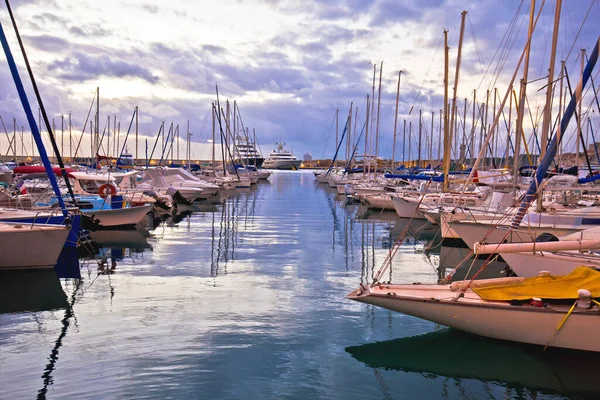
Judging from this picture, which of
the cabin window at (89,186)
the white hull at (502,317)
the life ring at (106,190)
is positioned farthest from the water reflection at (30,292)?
the cabin window at (89,186)

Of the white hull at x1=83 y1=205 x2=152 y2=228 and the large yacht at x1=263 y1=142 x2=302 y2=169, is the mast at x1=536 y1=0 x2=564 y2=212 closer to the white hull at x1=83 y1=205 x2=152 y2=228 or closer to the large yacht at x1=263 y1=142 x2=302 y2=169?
the white hull at x1=83 y1=205 x2=152 y2=228

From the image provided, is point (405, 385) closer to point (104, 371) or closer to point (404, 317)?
point (404, 317)

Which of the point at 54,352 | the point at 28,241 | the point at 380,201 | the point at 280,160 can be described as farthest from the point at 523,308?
the point at 280,160

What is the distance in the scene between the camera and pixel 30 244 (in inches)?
698

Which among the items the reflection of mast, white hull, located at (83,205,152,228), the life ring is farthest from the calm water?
the life ring

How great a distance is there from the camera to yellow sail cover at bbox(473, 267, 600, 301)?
Answer: 10.9m

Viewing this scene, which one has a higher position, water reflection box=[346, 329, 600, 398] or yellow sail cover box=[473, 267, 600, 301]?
yellow sail cover box=[473, 267, 600, 301]

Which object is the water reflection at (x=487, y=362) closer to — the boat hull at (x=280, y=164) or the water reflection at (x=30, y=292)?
the water reflection at (x=30, y=292)

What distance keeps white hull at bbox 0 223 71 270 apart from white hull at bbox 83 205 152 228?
10.5m

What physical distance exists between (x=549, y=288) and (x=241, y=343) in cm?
605

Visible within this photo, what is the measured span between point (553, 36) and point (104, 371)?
18274 mm

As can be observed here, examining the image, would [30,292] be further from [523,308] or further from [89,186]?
[89,186]

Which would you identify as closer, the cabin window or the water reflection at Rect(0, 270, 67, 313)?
the water reflection at Rect(0, 270, 67, 313)

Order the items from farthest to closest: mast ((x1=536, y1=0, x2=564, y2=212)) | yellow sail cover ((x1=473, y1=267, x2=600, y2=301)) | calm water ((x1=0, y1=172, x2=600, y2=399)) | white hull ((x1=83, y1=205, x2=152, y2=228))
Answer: white hull ((x1=83, y1=205, x2=152, y2=228)) < mast ((x1=536, y1=0, x2=564, y2=212)) < yellow sail cover ((x1=473, y1=267, x2=600, y2=301)) < calm water ((x1=0, y1=172, x2=600, y2=399))
